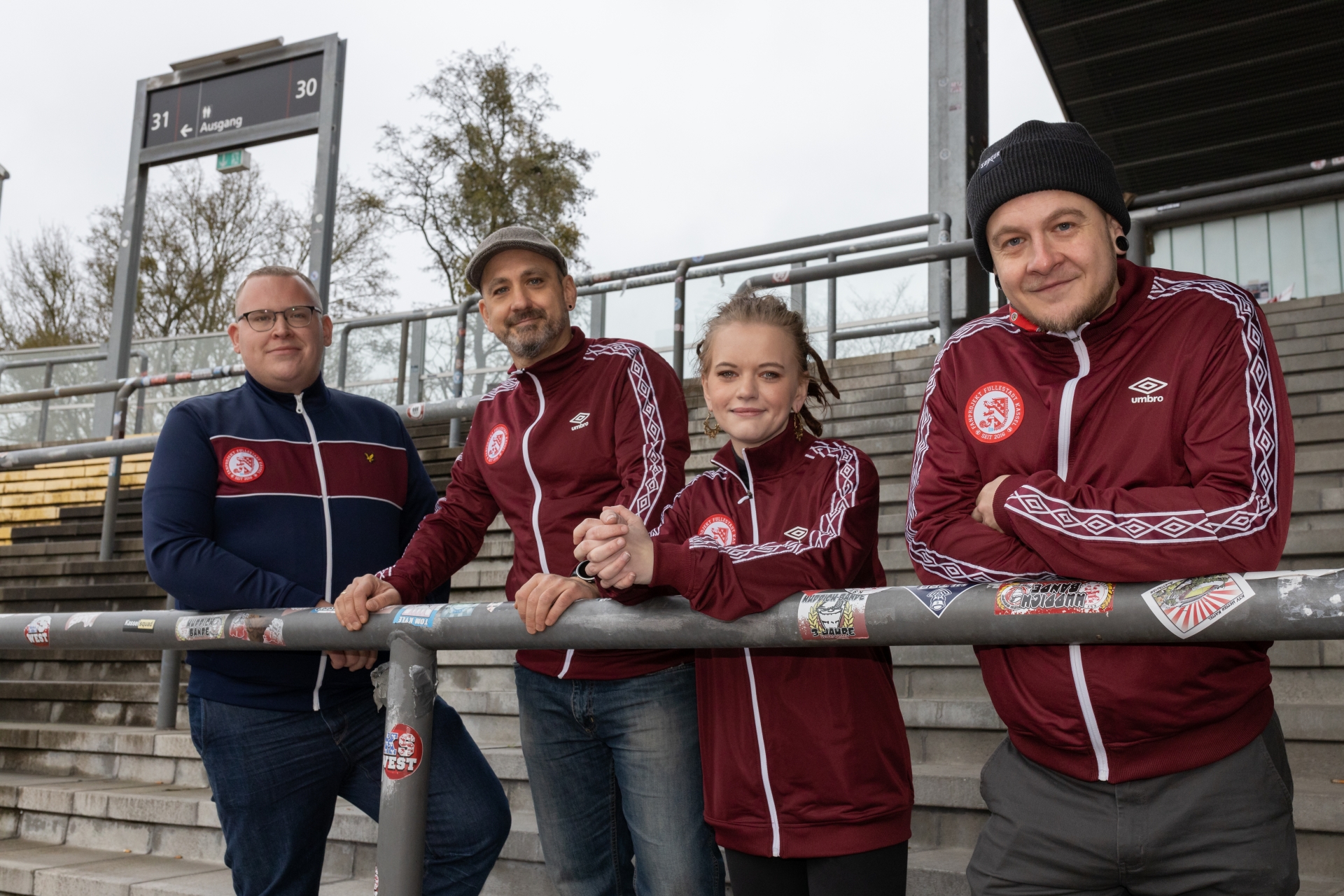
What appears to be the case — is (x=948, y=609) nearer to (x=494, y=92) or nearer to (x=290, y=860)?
(x=290, y=860)

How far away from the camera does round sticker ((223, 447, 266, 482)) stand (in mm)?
2627

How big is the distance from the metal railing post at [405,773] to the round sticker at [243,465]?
3.15 feet

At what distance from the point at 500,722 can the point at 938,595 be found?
3.20 m

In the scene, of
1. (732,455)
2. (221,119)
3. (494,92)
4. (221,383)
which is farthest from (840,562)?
(494,92)

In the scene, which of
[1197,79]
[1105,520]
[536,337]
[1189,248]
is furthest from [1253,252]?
[1105,520]

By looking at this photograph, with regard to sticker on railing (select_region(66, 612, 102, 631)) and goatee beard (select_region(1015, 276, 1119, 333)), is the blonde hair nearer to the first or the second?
goatee beard (select_region(1015, 276, 1119, 333))

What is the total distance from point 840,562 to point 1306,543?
7.81 ft

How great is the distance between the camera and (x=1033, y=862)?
1.62 m

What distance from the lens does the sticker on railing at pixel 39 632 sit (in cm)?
228

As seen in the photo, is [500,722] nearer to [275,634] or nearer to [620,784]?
[620,784]

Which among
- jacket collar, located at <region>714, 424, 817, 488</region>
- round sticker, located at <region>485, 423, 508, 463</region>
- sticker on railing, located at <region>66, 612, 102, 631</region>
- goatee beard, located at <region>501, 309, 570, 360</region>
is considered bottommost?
sticker on railing, located at <region>66, 612, 102, 631</region>

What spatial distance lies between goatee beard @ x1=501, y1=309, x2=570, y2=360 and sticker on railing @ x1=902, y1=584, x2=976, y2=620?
4.10 feet

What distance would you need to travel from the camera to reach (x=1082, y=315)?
5.63 feet

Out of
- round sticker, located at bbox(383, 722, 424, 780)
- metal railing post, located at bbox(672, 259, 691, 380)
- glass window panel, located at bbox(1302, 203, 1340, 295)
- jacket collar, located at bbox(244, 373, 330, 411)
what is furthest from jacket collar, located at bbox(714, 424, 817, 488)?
glass window panel, located at bbox(1302, 203, 1340, 295)
